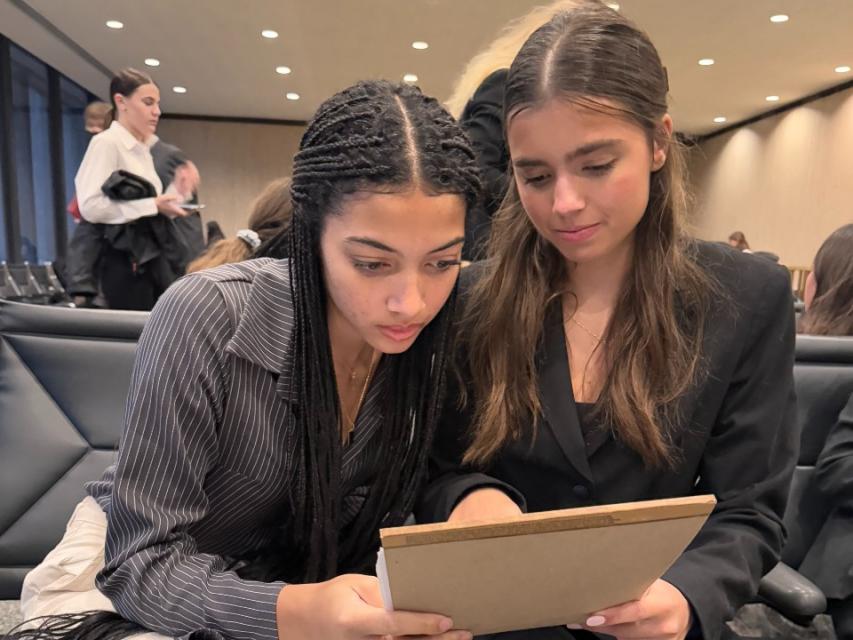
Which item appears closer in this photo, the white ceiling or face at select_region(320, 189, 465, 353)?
face at select_region(320, 189, 465, 353)

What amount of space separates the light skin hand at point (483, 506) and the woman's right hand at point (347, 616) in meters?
0.21

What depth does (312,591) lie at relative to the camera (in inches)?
29.5

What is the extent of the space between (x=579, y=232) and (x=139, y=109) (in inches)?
92.2

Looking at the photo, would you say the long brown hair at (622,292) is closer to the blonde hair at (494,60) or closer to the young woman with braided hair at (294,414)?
the young woman with braided hair at (294,414)

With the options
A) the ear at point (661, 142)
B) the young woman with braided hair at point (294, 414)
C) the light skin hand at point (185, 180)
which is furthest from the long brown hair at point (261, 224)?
the light skin hand at point (185, 180)

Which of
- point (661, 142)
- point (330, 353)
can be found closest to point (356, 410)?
point (330, 353)

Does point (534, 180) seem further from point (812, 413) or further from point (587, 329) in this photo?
point (812, 413)

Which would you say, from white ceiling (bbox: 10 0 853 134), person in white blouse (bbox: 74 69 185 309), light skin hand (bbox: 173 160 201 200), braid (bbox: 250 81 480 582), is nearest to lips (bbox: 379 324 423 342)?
braid (bbox: 250 81 480 582)

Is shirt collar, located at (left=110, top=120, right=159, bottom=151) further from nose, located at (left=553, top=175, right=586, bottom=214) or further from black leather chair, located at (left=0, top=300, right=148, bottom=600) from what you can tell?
nose, located at (left=553, top=175, right=586, bottom=214)

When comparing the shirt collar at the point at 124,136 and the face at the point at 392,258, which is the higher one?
the shirt collar at the point at 124,136

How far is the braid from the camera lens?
2.54ft

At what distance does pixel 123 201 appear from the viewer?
8.28ft

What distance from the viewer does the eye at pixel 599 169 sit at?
34.0 inches

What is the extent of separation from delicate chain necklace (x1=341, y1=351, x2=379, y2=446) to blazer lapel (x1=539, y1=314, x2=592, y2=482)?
0.84ft
